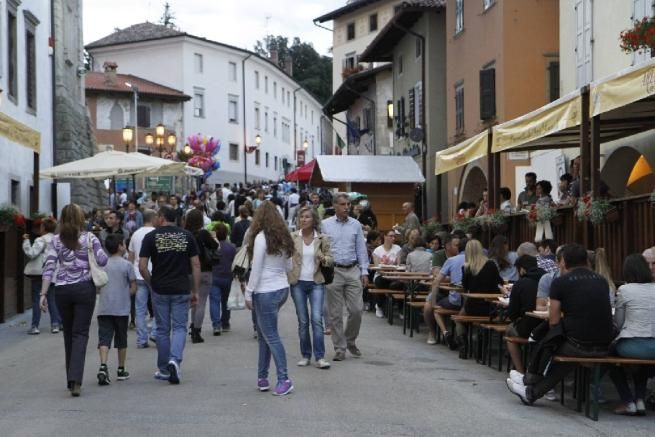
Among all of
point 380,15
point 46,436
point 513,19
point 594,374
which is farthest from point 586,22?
point 380,15

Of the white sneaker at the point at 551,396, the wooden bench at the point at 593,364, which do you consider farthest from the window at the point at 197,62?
the wooden bench at the point at 593,364

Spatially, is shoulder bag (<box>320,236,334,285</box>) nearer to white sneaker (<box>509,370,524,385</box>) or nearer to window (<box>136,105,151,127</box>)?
white sneaker (<box>509,370,524,385</box>)

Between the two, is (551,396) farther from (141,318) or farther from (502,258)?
(141,318)

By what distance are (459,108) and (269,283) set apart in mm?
21219

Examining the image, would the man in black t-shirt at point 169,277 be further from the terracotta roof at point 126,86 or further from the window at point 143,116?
the window at point 143,116

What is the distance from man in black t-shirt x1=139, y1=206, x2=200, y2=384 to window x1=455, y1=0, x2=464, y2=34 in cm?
2030

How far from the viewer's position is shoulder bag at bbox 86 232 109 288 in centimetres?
1048

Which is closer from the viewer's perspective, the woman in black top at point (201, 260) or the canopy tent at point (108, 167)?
the woman in black top at point (201, 260)

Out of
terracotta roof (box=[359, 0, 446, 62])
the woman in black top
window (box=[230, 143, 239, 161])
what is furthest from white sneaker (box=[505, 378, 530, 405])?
window (box=[230, 143, 239, 161])

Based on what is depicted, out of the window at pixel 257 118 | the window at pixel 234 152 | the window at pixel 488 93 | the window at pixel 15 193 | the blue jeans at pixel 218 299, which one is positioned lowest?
the blue jeans at pixel 218 299

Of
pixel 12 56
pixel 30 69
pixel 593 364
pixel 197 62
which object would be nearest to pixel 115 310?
pixel 593 364

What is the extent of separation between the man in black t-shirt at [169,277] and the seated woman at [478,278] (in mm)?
3692

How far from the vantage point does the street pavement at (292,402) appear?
8312mm

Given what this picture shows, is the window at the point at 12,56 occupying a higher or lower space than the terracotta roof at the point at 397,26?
lower
